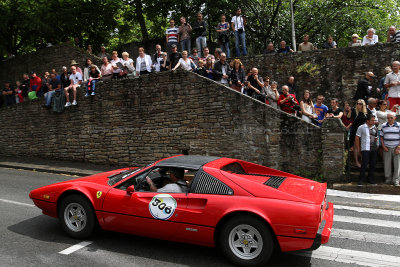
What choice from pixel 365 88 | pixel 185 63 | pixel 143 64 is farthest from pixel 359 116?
pixel 143 64

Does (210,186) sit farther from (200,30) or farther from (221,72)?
(200,30)

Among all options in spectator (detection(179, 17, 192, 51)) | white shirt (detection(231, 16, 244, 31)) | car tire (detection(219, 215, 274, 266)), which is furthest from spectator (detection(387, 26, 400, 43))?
car tire (detection(219, 215, 274, 266))

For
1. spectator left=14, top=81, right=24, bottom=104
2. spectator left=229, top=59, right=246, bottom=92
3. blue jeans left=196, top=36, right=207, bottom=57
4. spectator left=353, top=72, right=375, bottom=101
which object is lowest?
spectator left=353, top=72, right=375, bottom=101

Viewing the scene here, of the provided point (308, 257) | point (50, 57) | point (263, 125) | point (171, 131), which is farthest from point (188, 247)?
point (50, 57)

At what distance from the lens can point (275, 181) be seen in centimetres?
554

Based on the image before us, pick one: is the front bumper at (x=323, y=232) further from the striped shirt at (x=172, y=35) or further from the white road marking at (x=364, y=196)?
the striped shirt at (x=172, y=35)

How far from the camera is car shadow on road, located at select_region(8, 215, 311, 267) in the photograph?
5008mm

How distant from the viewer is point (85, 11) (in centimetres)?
2159

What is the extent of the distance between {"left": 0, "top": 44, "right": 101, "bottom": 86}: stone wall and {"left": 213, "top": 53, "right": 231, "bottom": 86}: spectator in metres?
8.92

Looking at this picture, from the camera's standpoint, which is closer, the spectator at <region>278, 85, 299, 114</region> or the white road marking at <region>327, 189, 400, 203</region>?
the white road marking at <region>327, 189, 400, 203</region>

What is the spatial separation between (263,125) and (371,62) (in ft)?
18.0

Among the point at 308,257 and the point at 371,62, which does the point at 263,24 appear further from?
the point at 308,257

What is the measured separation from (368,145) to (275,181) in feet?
15.8

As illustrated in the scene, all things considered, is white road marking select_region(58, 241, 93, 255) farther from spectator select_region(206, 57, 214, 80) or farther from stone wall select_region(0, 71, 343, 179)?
spectator select_region(206, 57, 214, 80)
